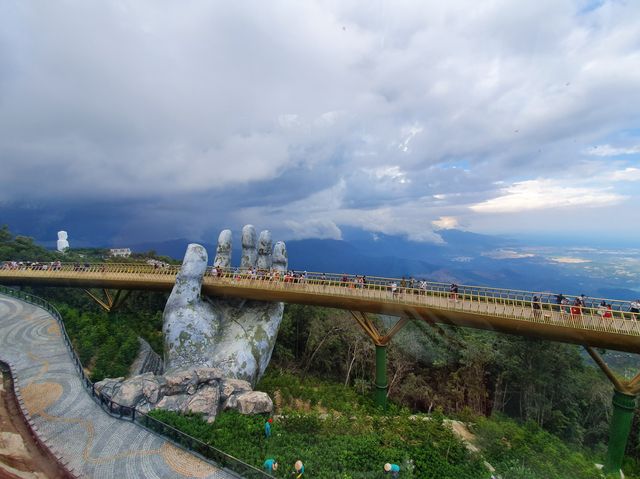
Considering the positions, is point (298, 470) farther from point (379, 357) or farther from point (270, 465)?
point (379, 357)

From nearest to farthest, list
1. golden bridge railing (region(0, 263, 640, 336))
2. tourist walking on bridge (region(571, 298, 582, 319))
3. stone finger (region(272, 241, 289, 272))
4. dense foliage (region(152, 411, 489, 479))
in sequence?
1. dense foliage (region(152, 411, 489, 479))
2. golden bridge railing (region(0, 263, 640, 336))
3. tourist walking on bridge (region(571, 298, 582, 319))
4. stone finger (region(272, 241, 289, 272))

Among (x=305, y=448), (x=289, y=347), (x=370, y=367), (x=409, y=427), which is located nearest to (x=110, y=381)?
(x=305, y=448)

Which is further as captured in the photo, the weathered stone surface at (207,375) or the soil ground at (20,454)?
the weathered stone surface at (207,375)

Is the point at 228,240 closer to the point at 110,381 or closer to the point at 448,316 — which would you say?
the point at 110,381

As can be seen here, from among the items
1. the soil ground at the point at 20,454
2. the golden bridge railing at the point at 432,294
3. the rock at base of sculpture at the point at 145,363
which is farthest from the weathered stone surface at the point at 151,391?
the golden bridge railing at the point at 432,294

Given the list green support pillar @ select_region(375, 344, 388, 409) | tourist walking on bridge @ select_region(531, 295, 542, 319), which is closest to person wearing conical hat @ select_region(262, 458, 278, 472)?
green support pillar @ select_region(375, 344, 388, 409)

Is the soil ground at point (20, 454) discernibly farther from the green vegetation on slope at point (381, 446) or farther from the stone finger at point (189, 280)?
the stone finger at point (189, 280)

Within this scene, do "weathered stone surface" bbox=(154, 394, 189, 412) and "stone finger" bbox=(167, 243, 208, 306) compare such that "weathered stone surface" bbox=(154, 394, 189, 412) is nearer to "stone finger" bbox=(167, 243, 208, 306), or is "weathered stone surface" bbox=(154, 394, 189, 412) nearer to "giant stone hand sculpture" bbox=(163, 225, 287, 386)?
"giant stone hand sculpture" bbox=(163, 225, 287, 386)

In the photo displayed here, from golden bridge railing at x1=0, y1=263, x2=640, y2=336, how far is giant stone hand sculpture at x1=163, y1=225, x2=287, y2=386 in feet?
5.89

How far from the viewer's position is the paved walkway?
39.9 ft

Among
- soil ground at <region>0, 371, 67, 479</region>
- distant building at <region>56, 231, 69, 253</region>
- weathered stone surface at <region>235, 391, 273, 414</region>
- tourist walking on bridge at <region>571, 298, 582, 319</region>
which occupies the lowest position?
soil ground at <region>0, 371, 67, 479</region>

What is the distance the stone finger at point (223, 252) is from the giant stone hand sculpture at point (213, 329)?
98.3 inches

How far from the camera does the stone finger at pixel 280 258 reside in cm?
2803

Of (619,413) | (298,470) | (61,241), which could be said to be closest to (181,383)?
(298,470)
